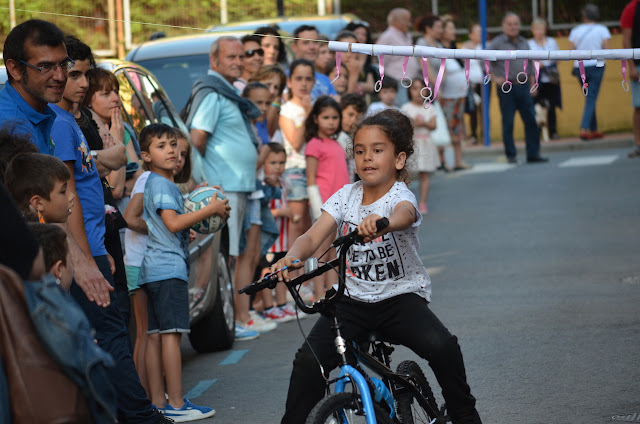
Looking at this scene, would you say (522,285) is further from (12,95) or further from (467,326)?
(12,95)

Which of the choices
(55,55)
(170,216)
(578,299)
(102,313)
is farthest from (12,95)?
Result: (578,299)

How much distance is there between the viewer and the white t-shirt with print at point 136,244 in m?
6.69

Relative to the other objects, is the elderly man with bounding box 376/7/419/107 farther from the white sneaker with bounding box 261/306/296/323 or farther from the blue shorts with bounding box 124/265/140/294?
the blue shorts with bounding box 124/265/140/294

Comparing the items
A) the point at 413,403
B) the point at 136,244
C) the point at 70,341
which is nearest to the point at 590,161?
the point at 136,244

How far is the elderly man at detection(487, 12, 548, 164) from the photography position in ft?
61.9

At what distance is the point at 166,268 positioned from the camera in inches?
255

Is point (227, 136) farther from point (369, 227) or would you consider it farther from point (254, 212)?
point (369, 227)

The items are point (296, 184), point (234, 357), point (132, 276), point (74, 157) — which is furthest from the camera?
point (296, 184)

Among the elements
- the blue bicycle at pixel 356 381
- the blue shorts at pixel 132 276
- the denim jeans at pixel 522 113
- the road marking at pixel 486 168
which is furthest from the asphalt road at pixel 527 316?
the denim jeans at pixel 522 113

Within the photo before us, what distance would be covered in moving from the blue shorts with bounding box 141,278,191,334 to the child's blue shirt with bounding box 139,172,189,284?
41 millimetres

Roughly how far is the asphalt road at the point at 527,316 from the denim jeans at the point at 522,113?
11.9 feet

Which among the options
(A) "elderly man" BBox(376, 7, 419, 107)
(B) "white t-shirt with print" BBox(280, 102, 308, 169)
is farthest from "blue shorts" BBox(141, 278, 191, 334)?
(A) "elderly man" BBox(376, 7, 419, 107)

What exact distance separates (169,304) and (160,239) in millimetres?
382

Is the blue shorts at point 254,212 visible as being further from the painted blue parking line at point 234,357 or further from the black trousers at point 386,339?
the black trousers at point 386,339
